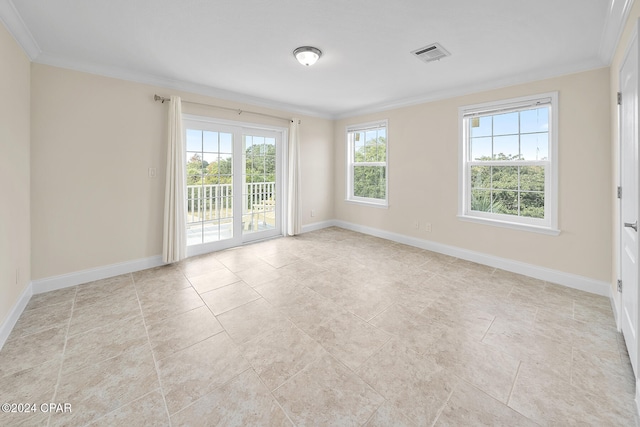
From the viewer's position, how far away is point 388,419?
1390mm

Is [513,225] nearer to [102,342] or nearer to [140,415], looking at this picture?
[140,415]

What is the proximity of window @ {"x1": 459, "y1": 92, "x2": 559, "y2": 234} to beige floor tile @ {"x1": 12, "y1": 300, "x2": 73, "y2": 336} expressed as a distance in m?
4.82

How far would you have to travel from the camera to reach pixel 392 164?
4.85 meters

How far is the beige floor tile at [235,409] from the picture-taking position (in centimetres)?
137

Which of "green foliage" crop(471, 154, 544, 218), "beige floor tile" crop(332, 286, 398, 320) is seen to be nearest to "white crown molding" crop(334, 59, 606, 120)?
"green foliage" crop(471, 154, 544, 218)

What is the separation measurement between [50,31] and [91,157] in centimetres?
124

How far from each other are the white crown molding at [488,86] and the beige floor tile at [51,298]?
5.12 meters

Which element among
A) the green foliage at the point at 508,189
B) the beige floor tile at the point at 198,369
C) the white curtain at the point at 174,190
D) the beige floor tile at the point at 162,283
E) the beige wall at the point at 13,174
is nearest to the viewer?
the beige floor tile at the point at 198,369

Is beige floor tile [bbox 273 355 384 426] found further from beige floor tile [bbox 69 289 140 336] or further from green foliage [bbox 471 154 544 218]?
green foliage [bbox 471 154 544 218]

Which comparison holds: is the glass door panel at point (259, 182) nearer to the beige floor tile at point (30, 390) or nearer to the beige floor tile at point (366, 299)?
the beige floor tile at point (366, 299)

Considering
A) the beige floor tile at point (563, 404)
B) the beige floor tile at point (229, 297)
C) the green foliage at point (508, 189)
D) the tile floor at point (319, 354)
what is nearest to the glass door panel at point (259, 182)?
the tile floor at point (319, 354)

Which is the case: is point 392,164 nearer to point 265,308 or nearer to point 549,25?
point 549,25

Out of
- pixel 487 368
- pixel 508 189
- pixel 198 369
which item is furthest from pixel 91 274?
pixel 508 189

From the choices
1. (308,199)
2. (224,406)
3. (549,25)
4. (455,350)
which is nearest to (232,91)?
(308,199)
